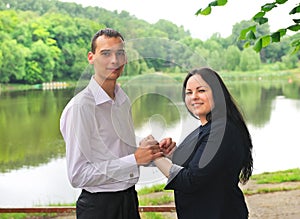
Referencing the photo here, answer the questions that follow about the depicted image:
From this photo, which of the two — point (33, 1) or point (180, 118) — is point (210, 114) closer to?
point (180, 118)

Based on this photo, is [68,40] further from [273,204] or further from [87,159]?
[87,159]

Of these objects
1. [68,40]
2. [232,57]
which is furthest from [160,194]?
[68,40]

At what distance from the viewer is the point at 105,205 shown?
1044 millimetres

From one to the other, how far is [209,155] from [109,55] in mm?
299

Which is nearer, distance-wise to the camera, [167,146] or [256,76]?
[167,146]

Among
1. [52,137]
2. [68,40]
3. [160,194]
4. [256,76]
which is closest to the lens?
[160,194]

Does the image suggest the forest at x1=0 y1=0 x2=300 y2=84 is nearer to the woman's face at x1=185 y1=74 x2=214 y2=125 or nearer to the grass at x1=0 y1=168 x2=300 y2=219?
the grass at x1=0 y1=168 x2=300 y2=219

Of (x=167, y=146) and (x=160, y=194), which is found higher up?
(x=167, y=146)

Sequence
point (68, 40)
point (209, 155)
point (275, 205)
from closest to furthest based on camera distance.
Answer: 1. point (209, 155)
2. point (275, 205)
3. point (68, 40)

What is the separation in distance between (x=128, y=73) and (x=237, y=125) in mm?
267

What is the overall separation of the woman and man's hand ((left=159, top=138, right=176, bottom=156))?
13 mm

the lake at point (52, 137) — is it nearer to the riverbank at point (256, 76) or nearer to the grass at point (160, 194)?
the riverbank at point (256, 76)

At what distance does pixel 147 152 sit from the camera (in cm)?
98

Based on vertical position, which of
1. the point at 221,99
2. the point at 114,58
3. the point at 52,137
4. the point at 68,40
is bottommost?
the point at 52,137
